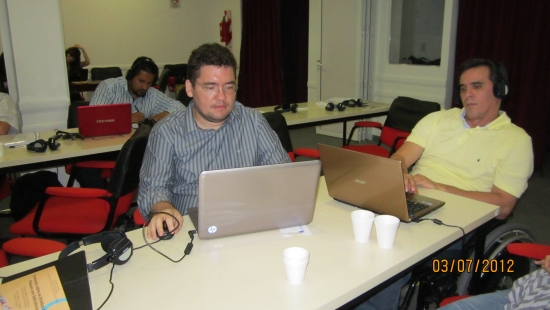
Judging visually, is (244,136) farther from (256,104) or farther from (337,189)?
(256,104)

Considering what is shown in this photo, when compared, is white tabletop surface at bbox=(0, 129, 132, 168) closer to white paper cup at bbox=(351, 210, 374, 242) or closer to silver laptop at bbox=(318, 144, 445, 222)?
silver laptop at bbox=(318, 144, 445, 222)

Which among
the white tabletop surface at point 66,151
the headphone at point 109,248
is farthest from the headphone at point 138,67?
the headphone at point 109,248

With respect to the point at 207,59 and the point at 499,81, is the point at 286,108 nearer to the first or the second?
the point at 499,81

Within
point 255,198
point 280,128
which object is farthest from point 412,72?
point 255,198

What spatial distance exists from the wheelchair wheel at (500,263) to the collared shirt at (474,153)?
19 centimetres

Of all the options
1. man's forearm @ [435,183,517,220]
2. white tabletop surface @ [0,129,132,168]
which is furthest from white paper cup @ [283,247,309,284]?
white tabletop surface @ [0,129,132,168]

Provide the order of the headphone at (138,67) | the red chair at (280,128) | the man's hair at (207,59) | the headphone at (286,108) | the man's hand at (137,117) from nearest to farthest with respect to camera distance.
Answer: the man's hair at (207,59) → the red chair at (280,128) → the headphone at (138,67) → the man's hand at (137,117) → the headphone at (286,108)

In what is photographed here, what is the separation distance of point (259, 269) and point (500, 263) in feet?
3.65

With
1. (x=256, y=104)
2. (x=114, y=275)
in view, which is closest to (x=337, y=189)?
(x=114, y=275)

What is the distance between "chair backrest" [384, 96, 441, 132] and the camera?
3.44 metres

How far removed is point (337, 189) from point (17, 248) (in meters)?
1.13

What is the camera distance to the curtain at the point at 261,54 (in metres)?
6.64

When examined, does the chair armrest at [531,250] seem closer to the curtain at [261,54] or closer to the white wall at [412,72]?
the white wall at [412,72]

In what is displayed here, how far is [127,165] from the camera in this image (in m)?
2.14
